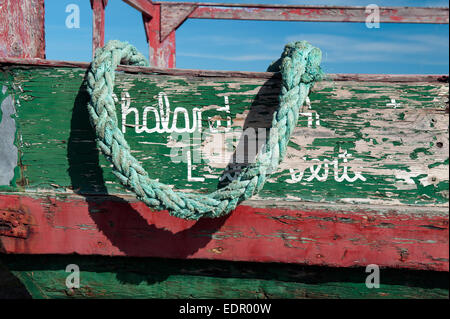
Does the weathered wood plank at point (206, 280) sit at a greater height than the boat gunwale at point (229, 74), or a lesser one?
lesser

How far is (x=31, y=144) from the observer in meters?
1.79

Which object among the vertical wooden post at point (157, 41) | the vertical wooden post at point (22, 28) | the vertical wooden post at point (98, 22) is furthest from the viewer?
the vertical wooden post at point (157, 41)

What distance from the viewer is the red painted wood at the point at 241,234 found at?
1639 millimetres

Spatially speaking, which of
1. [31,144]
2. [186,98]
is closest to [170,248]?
[186,98]

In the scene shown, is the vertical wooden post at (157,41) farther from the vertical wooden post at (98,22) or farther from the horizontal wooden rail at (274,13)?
the vertical wooden post at (98,22)

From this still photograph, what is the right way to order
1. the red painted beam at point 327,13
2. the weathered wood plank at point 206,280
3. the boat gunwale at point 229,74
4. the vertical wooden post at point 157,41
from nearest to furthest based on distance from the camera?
1. the boat gunwale at point 229,74
2. the weathered wood plank at point 206,280
3. the red painted beam at point 327,13
4. the vertical wooden post at point 157,41

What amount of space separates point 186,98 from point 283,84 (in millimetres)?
433

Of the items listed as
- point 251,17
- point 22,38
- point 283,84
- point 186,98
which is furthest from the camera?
point 251,17

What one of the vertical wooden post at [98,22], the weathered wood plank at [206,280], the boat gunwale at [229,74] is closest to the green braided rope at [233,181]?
the boat gunwale at [229,74]

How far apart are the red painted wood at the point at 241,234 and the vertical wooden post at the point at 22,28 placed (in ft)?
2.52

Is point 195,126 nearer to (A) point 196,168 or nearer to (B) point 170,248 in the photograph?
(A) point 196,168

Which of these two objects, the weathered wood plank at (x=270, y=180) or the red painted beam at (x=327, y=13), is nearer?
the weathered wood plank at (x=270, y=180)

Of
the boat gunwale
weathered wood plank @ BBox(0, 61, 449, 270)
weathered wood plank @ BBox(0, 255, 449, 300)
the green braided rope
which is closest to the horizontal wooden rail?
the boat gunwale

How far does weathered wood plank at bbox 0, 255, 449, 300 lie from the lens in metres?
1.74
